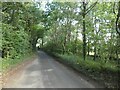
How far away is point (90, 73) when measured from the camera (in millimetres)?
14508

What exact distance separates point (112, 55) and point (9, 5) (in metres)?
11.4

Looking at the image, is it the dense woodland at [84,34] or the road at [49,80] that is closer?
the road at [49,80]

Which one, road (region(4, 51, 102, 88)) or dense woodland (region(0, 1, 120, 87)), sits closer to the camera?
road (region(4, 51, 102, 88))

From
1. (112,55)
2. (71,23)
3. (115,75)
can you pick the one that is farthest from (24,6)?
Answer: (115,75)

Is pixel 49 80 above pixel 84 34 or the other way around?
the other way around

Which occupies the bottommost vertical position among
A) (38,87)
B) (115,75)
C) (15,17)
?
(38,87)

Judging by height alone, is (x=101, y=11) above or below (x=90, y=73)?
above

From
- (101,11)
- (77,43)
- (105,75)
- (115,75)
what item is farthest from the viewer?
(77,43)

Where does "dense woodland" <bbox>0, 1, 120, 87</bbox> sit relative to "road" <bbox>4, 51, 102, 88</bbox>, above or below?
above

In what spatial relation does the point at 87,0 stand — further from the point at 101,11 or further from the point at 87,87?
the point at 87,87

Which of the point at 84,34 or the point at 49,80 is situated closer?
the point at 49,80

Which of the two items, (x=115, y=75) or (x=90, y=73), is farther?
(x=90, y=73)

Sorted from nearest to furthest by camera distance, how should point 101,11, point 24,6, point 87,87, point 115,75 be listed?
point 115,75 → point 87,87 → point 101,11 → point 24,6

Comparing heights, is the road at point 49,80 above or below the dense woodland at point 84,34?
below
